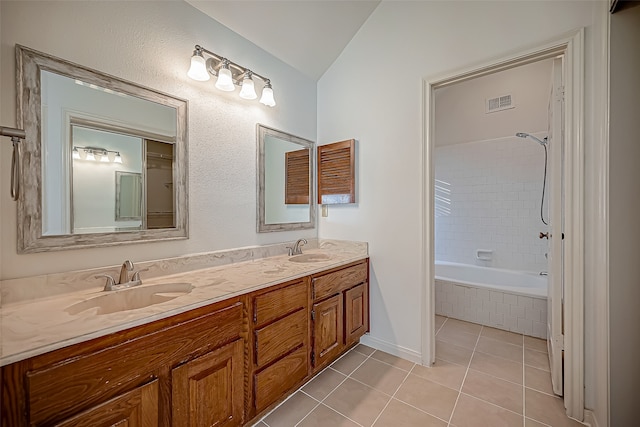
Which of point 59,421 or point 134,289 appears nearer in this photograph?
point 59,421

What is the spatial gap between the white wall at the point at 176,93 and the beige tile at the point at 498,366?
5.58 feet

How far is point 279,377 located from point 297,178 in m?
1.53

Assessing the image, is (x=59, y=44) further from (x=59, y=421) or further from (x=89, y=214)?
(x=59, y=421)

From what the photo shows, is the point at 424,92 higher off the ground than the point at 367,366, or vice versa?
the point at 424,92

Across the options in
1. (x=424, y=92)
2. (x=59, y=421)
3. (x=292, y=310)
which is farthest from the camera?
(x=424, y=92)

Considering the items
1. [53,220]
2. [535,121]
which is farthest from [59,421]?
[535,121]

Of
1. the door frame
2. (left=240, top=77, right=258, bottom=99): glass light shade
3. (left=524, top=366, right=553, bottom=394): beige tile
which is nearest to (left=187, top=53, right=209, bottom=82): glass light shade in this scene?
(left=240, top=77, right=258, bottom=99): glass light shade

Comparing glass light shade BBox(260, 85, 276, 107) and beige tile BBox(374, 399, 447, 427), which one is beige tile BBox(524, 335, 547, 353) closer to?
beige tile BBox(374, 399, 447, 427)

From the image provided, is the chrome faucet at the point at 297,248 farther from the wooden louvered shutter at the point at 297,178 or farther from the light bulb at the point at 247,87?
the light bulb at the point at 247,87

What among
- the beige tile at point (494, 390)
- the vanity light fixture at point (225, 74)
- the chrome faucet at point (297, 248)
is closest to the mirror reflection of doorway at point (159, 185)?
the vanity light fixture at point (225, 74)

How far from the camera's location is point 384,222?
2150mm

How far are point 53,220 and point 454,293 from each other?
3155mm

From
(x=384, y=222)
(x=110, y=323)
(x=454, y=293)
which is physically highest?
(x=384, y=222)

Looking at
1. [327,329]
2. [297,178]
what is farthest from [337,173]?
[327,329]
